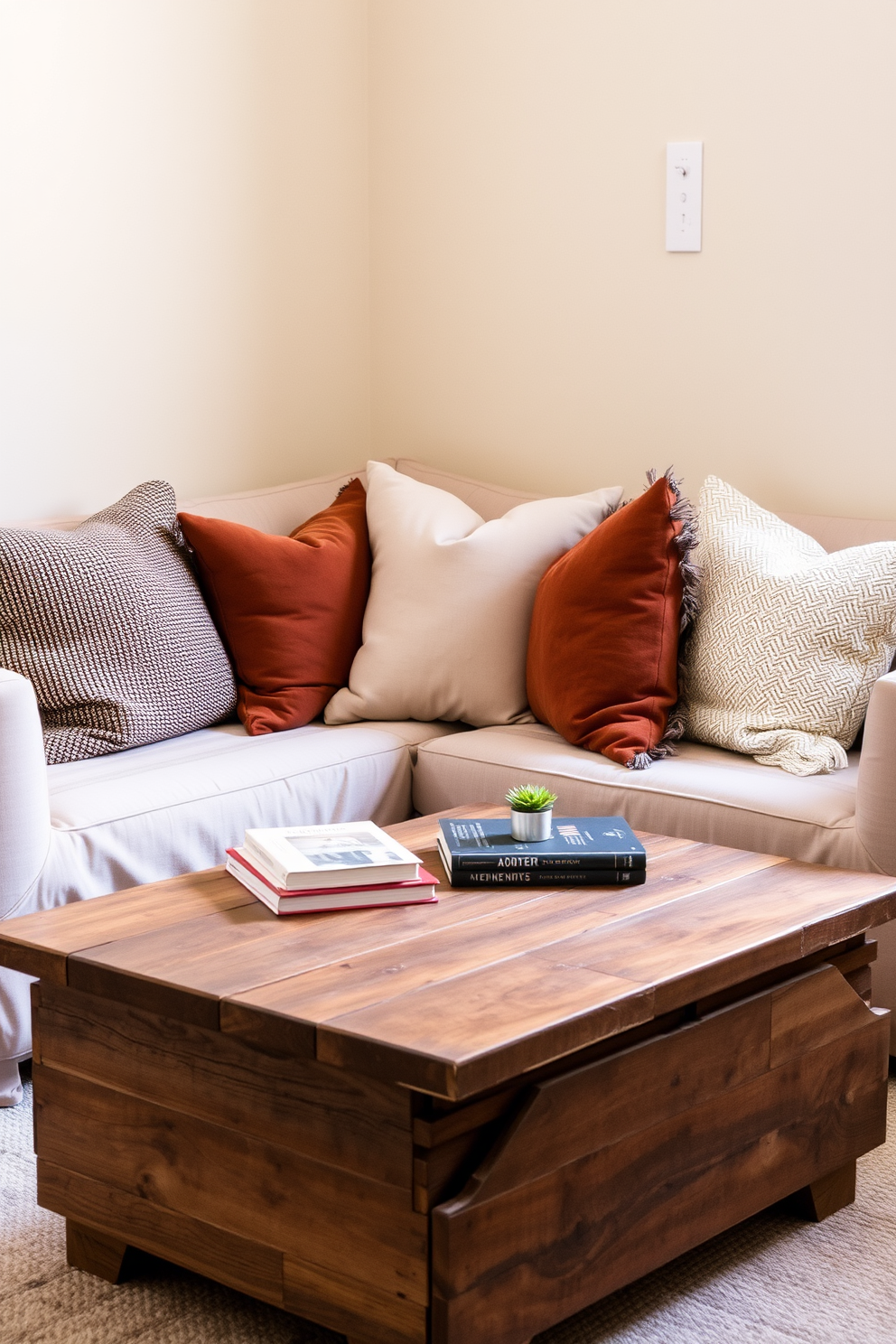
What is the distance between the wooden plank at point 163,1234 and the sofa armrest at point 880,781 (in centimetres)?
102

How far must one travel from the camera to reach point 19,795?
1.89 metres

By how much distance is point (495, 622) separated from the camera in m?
2.62

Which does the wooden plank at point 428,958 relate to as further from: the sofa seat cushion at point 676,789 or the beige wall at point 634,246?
the beige wall at point 634,246

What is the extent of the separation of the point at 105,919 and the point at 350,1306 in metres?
0.49

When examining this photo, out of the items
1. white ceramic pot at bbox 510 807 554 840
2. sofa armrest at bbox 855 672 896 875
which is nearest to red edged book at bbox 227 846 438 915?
white ceramic pot at bbox 510 807 554 840

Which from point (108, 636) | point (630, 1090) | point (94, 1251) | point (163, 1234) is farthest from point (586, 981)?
point (108, 636)

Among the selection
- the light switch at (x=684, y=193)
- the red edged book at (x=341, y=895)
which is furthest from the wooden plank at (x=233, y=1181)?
the light switch at (x=684, y=193)

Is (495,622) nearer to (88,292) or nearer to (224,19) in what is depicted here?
(88,292)

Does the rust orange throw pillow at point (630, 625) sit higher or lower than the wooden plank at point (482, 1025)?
higher

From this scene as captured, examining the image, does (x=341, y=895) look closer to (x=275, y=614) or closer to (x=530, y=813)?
(x=530, y=813)

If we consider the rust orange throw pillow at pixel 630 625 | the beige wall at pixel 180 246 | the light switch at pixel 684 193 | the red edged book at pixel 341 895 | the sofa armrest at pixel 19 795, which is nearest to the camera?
the red edged book at pixel 341 895

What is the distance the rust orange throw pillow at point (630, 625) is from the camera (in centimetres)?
238

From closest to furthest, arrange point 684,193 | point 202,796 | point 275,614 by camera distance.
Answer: point 202,796 → point 275,614 → point 684,193

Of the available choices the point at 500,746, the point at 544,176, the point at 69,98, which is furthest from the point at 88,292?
the point at 500,746
